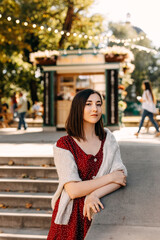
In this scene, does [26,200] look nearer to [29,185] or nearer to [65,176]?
[29,185]

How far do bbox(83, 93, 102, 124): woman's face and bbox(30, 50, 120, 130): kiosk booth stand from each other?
12622 mm

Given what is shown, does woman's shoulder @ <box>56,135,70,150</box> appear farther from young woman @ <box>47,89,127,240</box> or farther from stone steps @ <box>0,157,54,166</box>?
stone steps @ <box>0,157,54,166</box>

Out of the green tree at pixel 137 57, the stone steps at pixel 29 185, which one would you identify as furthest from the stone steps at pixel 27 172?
the green tree at pixel 137 57

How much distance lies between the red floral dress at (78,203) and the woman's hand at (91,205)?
47mm

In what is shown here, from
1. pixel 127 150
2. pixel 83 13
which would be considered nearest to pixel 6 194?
pixel 127 150

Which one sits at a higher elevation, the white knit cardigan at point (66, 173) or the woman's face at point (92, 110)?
the woman's face at point (92, 110)

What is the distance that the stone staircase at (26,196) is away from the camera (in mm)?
5366

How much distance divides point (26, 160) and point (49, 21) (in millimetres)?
20149

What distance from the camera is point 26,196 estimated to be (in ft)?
19.0

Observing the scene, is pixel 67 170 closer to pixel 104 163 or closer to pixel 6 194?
pixel 104 163

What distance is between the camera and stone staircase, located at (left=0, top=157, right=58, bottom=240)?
5366 mm

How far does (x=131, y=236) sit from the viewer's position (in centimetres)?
254

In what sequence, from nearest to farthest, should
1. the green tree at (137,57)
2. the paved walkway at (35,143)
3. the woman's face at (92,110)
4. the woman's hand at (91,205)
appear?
the woman's hand at (91,205) → the woman's face at (92,110) → the paved walkway at (35,143) → the green tree at (137,57)

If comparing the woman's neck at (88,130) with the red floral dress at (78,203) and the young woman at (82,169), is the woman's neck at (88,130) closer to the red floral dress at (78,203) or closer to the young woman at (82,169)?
the young woman at (82,169)
